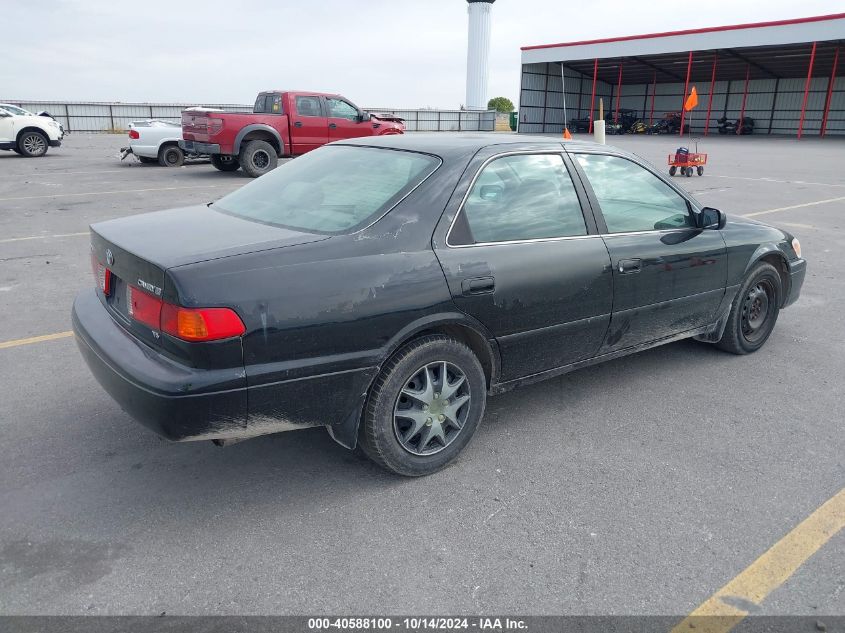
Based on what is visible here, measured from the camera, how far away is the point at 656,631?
2.25 metres

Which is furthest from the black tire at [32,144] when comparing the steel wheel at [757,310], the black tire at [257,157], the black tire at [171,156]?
the steel wheel at [757,310]

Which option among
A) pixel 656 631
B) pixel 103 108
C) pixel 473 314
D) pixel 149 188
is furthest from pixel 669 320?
pixel 103 108

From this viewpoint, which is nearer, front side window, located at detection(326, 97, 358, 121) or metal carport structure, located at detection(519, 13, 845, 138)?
front side window, located at detection(326, 97, 358, 121)

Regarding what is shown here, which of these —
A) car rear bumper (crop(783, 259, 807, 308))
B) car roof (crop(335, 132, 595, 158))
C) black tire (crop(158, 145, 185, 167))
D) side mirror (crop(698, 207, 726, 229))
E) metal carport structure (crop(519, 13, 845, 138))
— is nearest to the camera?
car roof (crop(335, 132, 595, 158))

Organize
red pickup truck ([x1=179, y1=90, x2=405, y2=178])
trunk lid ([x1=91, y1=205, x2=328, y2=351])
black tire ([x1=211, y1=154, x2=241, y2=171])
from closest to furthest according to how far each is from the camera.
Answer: trunk lid ([x1=91, y1=205, x2=328, y2=351]) < red pickup truck ([x1=179, y1=90, x2=405, y2=178]) < black tire ([x1=211, y1=154, x2=241, y2=171])

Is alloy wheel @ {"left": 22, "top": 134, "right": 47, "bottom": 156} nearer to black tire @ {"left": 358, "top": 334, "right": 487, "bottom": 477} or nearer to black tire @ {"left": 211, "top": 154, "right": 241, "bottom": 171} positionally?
black tire @ {"left": 211, "top": 154, "right": 241, "bottom": 171}

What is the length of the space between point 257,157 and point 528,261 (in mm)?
13610

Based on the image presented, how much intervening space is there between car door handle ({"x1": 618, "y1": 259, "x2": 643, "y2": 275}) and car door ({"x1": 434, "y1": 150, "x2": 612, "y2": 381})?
12 centimetres

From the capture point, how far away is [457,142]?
3.52 metres

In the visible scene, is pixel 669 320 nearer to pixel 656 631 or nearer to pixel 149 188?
pixel 656 631

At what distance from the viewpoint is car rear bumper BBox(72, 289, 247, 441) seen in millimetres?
2520

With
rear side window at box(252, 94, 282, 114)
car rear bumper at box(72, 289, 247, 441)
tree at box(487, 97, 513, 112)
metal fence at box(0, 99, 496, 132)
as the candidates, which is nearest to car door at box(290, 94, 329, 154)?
rear side window at box(252, 94, 282, 114)

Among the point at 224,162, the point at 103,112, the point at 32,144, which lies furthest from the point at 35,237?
the point at 103,112

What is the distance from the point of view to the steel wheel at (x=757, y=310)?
15.5ft
